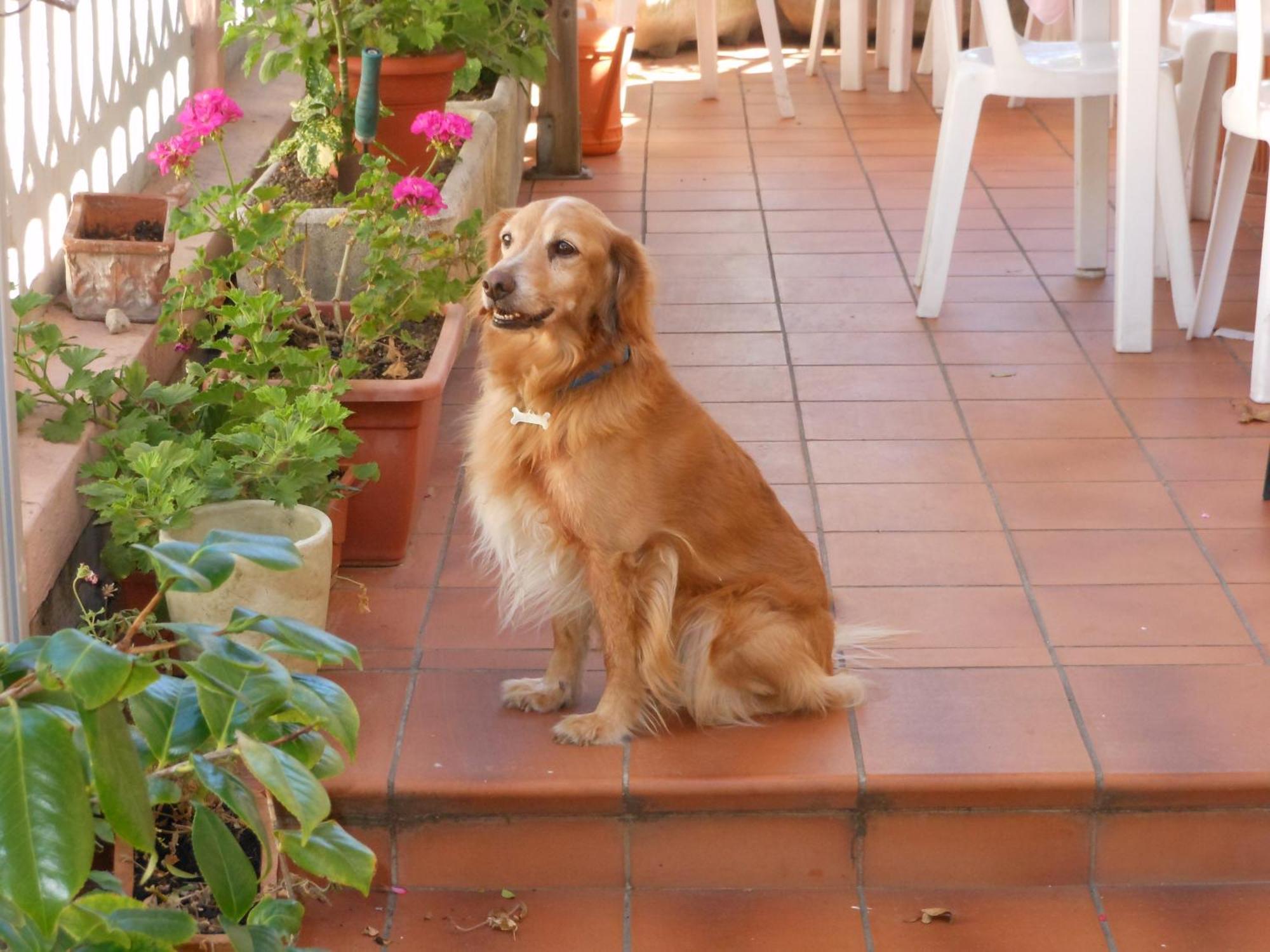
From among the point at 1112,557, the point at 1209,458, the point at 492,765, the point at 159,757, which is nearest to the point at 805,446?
the point at 1112,557

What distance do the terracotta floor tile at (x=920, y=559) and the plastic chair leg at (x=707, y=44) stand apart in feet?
15.7

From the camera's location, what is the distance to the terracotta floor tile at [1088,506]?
3705 mm

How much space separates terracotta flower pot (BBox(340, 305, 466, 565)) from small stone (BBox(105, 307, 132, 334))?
1.76 feet

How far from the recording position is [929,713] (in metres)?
2.92

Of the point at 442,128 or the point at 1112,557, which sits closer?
the point at 1112,557

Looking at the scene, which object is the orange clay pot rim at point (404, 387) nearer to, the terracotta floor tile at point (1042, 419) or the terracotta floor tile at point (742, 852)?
the terracotta floor tile at point (742, 852)

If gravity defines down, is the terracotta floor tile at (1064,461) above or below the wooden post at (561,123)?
below

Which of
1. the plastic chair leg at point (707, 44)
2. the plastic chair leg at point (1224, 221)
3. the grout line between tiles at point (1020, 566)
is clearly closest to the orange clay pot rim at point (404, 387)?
the grout line between tiles at point (1020, 566)

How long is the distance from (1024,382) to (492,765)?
7.96 ft

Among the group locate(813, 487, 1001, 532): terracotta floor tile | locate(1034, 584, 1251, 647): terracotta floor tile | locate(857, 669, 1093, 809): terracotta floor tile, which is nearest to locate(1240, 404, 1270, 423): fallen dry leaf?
locate(813, 487, 1001, 532): terracotta floor tile

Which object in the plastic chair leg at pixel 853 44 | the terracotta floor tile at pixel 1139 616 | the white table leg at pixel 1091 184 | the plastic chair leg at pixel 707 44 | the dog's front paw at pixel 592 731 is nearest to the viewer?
the dog's front paw at pixel 592 731

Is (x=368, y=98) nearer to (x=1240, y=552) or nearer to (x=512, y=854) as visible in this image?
(x=512, y=854)

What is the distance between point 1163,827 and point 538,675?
4.00ft

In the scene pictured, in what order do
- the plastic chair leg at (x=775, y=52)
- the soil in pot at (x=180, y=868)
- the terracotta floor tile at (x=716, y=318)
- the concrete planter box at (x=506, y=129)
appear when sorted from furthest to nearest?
the plastic chair leg at (x=775, y=52)
the concrete planter box at (x=506, y=129)
the terracotta floor tile at (x=716, y=318)
the soil in pot at (x=180, y=868)
